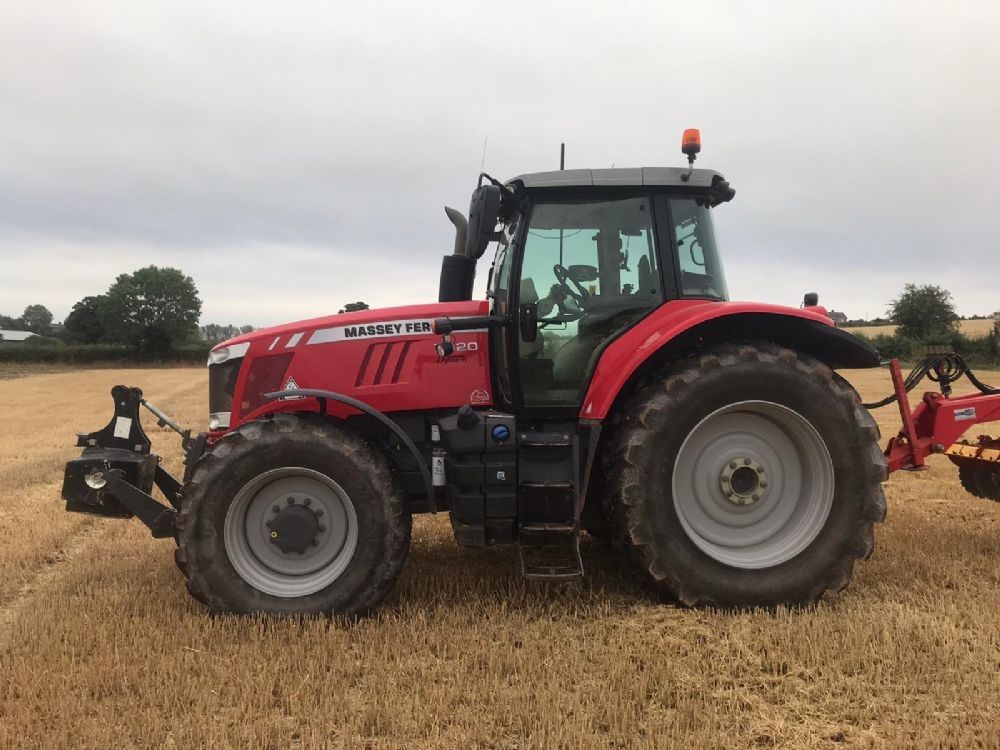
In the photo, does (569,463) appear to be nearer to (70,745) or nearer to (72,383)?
(70,745)

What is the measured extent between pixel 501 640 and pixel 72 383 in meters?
34.5

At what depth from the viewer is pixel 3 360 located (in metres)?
55.4

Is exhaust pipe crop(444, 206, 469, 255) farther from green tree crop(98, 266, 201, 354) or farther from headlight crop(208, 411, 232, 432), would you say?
green tree crop(98, 266, 201, 354)

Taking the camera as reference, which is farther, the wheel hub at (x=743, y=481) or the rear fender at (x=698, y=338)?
the wheel hub at (x=743, y=481)

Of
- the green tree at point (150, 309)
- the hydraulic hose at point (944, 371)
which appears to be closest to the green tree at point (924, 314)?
the hydraulic hose at point (944, 371)

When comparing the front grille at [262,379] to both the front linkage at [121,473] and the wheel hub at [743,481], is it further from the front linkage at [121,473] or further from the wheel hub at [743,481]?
the wheel hub at [743,481]

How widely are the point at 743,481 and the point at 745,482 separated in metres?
0.01

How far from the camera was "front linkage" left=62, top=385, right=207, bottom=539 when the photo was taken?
4.12 meters

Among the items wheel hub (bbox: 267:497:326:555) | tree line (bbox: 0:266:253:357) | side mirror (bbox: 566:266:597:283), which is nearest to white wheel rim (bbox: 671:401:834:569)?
side mirror (bbox: 566:266:597:283)

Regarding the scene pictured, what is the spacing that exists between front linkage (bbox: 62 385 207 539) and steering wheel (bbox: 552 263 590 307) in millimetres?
2512

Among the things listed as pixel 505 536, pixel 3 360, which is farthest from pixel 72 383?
pixel 505 536

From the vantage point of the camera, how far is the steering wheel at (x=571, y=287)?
13.5ft

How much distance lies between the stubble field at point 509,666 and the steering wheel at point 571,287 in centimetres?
172

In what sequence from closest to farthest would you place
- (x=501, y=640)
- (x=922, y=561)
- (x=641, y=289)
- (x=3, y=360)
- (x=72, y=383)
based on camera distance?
(x=501, y=640) → (x=641, y=289) → (x=922, y=561) → (x=72, y=383) → (x=3, y=360)
